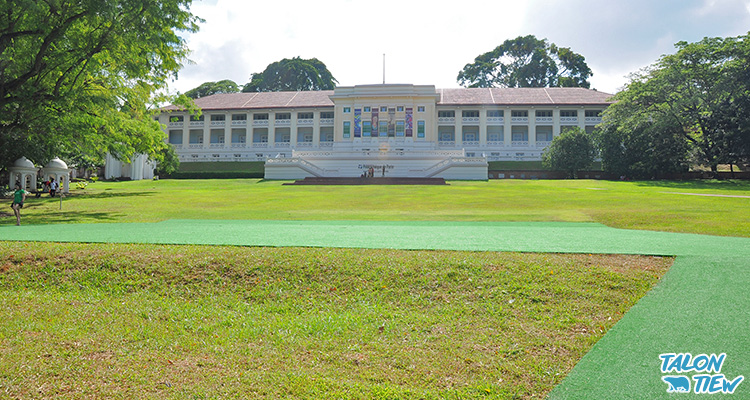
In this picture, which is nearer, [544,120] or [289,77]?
[544,120]

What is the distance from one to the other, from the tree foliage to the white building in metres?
15.6

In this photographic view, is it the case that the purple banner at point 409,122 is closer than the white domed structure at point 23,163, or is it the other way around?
the white domed structure at point 23,163

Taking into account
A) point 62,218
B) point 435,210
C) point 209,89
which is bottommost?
point 62,218

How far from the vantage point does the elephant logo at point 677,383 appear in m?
3.76

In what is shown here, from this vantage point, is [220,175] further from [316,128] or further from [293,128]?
[316,128]

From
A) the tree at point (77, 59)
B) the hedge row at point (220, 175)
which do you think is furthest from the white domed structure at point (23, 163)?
the hedge row at point (220, 175)

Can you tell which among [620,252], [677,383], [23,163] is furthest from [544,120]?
[677,383]

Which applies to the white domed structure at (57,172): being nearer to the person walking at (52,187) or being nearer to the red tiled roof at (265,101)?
the person walking at (52,187)

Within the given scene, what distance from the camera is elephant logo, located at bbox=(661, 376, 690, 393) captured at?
148 inches

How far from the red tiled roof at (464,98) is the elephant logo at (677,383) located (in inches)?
2167

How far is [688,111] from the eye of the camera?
3781 cm

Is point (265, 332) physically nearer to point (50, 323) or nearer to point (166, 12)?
point (50, 323)

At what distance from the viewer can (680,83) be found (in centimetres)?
3675

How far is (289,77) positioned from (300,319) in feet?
245
